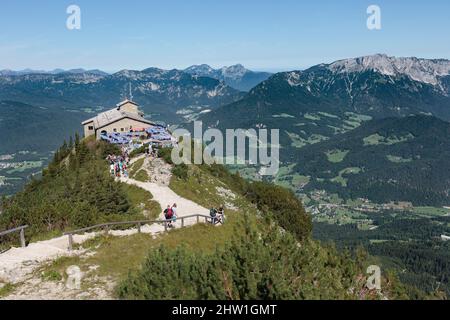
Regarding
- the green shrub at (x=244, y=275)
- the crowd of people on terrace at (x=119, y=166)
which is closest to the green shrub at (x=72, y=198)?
the crowd of people on terrace at (x=119, y=166)

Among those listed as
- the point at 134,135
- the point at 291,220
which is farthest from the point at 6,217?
the point at 134,135

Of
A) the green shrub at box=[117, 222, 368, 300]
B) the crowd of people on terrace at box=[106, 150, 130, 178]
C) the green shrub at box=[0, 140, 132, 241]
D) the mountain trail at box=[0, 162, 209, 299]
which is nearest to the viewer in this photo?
the green shrub at box=[117, 222, 368, 300]

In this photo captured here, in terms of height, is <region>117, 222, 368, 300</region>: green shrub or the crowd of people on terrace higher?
<region>117, 222, 368, 300</region>: green shrub

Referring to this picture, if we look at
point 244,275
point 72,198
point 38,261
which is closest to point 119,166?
point 72,198

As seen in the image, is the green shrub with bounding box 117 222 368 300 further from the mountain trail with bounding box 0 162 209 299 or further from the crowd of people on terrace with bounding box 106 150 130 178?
the crowd of people on terrace with bounding box 106 150 130 178

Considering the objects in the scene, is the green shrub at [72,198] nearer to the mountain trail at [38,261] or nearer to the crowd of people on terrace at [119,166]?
the crowd of people on terrace at [119,166]

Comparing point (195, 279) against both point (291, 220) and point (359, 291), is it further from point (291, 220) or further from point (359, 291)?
point (291, 220)

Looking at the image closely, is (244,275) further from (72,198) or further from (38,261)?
(72,198)

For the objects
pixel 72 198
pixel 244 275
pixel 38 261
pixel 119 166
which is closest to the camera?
pixel 244 275

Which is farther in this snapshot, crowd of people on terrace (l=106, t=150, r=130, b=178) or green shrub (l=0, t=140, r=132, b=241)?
crowd of people on terrace (l=106, t=150, r=130, b=178)

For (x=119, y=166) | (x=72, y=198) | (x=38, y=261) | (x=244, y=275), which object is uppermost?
(x=244, y=275)

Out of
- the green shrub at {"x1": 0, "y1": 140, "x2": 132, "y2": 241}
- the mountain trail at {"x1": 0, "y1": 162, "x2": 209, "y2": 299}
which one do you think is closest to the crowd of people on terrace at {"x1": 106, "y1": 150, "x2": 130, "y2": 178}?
the green shrub at {"x1": 0, "y1": 140, "x2": 132, "y2": 241}
